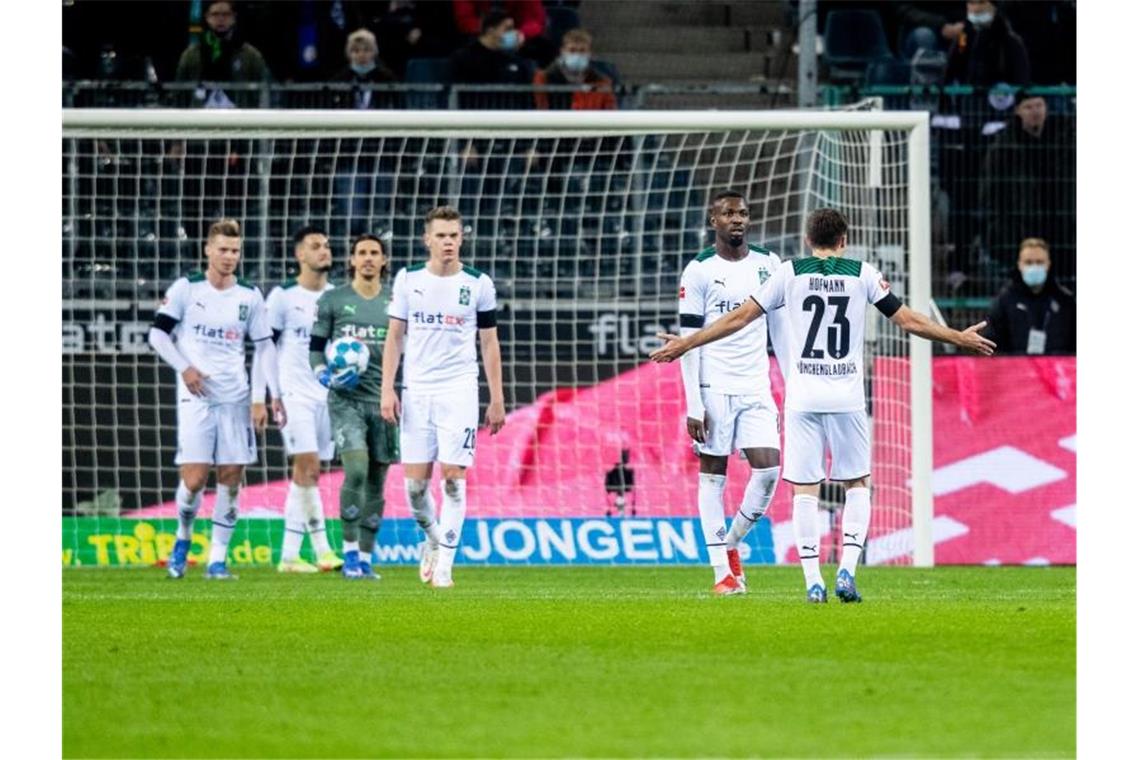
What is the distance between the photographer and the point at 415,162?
18.5 meters

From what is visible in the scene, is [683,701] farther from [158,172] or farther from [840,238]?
[158,172]

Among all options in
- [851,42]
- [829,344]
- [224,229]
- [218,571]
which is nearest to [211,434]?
[218,571]

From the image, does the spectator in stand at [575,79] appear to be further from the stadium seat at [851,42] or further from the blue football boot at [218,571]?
the blue football boot at [218,571]

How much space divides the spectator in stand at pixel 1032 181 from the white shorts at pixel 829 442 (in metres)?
6.89

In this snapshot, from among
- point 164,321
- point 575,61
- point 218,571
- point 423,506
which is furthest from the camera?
point 575,61

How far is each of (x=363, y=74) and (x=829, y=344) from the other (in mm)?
9060

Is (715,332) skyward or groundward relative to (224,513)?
skyward

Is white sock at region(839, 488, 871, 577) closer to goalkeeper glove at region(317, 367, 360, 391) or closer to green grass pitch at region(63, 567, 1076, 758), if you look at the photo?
green grass pitch at region(63, 567, 1076, 758)

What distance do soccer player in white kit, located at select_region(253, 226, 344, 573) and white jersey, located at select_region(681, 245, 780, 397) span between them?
4.12 metres

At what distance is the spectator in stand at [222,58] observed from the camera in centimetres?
1916

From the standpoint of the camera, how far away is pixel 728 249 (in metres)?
12.5

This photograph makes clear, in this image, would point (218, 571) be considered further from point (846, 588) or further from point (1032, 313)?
point (1032, 313)

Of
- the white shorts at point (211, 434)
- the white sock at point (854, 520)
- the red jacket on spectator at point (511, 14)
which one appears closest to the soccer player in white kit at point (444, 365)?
the white shorts at point (211, 434)
